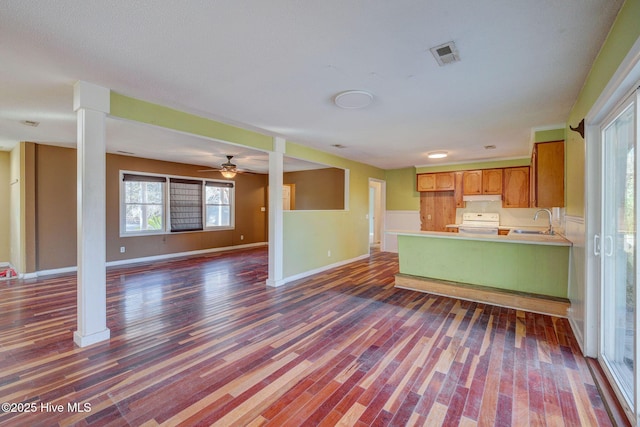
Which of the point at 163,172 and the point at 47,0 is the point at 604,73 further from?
the point at 163,172

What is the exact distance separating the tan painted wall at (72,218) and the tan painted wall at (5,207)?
139 centimetres

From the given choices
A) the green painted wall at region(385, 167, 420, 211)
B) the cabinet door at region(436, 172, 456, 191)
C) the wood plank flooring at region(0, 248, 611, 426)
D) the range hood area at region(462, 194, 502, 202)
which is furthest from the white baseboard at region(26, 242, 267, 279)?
the range hood area at region(462, 194, 502, 202)

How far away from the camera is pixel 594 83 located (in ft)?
7.37

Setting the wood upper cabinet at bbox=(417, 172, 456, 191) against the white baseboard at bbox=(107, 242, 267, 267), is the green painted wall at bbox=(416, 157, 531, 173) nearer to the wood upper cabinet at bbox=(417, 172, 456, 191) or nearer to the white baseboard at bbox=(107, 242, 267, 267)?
the wood upper cabinet at bbox=(417, 172, 456, 191)

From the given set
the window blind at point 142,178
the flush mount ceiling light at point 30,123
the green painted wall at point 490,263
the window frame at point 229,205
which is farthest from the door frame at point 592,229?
the window frame at point 229,205

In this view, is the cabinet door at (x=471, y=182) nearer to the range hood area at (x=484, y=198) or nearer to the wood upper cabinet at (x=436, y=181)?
the range hood area at (x=484, y=198)

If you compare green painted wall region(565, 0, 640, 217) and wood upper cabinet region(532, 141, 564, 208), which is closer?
green painted wall region(565, 0, 640, 217)

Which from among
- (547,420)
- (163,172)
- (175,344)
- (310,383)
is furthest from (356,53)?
(163,172)

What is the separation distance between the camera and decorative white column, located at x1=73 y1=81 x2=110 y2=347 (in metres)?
2.63

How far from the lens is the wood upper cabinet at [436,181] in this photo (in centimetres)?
698

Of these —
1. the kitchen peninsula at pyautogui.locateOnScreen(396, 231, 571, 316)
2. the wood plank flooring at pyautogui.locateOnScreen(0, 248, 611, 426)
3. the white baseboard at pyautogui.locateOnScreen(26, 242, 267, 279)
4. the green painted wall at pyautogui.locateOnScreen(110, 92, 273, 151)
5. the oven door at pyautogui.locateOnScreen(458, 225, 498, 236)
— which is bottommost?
the wood plank flooring at pyautogui.locateOnScreen(0, 248, 611, 426)

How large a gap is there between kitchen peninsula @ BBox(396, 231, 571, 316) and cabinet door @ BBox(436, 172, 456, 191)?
9.87 feet

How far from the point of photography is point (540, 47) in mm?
2016

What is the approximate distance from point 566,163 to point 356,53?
3221 mm
